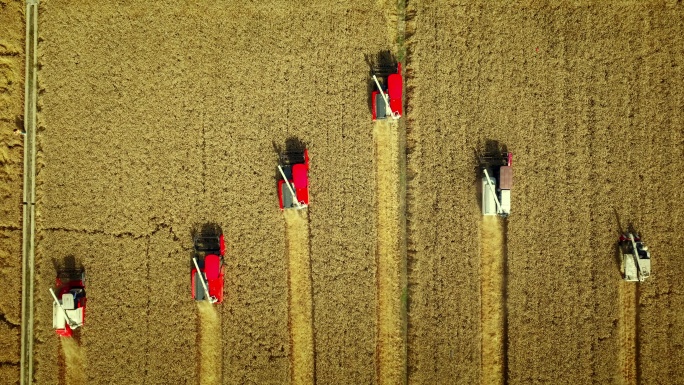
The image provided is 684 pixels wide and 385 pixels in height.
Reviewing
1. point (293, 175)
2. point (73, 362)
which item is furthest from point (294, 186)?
point (73, 362)

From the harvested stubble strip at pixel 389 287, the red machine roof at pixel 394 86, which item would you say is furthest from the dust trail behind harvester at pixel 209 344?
the red machine roof at pixel 394 86

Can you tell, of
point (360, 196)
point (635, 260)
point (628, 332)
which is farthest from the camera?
point (360, 196)

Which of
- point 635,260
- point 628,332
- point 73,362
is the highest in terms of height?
point 635,260

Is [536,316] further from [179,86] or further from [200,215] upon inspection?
[179,86]

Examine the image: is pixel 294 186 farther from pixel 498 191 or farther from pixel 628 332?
pixel 628 332

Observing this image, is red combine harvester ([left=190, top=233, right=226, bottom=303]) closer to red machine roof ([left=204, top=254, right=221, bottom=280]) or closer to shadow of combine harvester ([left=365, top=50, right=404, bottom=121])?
red machine roof ([left=204, top=254, right=221, bottom=280])

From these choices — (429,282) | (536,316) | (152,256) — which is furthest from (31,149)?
(536,316)

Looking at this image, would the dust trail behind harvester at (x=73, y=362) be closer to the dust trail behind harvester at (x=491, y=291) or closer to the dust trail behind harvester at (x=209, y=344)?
the dust trail behind harvester at (x=209, y=344)
